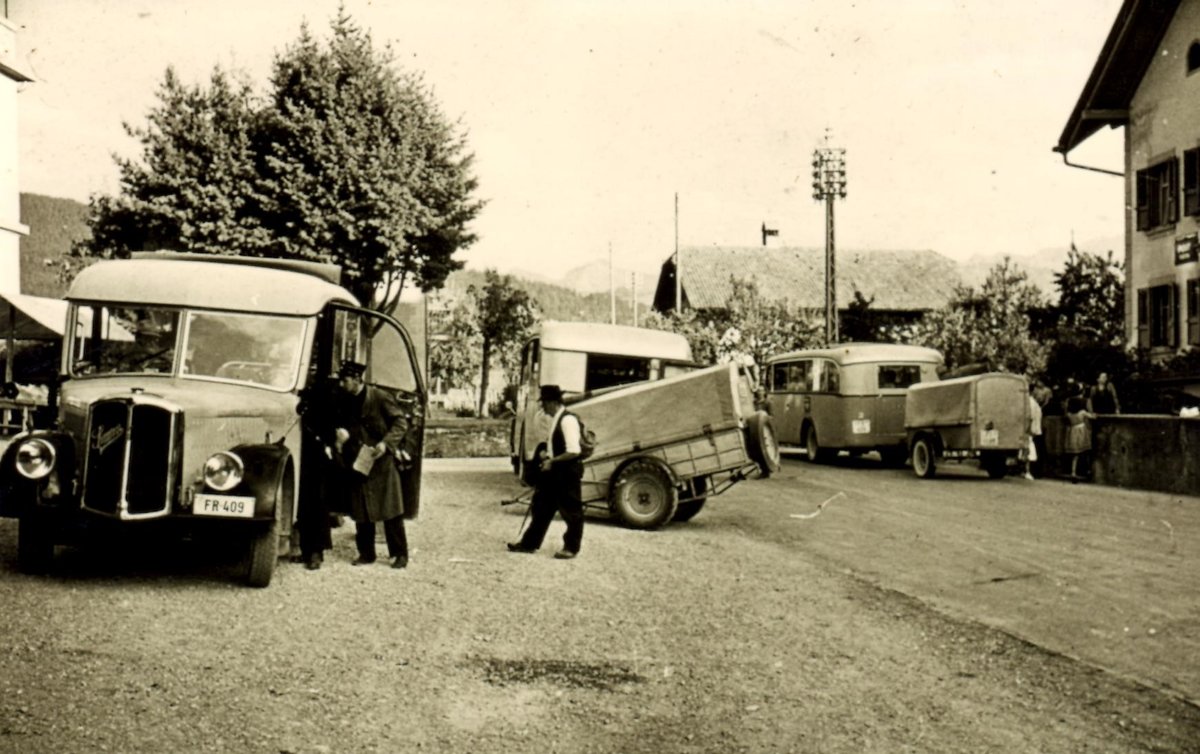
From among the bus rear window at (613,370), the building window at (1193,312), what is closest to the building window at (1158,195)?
the building window at (1193,312)

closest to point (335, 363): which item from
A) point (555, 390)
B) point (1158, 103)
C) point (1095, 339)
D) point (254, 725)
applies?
point (555, 390)

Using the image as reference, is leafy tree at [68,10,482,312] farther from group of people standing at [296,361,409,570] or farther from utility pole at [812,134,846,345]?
group of people standing at [296,361,409,570]

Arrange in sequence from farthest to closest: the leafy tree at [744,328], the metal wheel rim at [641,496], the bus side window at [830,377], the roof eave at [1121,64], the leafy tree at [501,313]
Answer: the leafy tree at [501,313], the leafy tree at [744,328], the roof eave at [1121,64], the bus side window at [830,377], the metal wheel rim at [641,496]

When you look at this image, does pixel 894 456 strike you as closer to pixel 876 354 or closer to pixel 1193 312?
pixel 876 354

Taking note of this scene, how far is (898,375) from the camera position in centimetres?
2711

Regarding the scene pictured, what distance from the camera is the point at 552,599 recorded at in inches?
387

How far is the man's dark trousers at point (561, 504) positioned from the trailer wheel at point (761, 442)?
330 cm

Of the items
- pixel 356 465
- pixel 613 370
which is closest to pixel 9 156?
pixel 613 370

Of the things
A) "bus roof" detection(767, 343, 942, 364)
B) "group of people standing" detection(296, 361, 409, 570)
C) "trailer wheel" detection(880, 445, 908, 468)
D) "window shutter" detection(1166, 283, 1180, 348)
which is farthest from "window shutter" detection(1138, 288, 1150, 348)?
"group of people standing" detection(296, 361, 409, 570)

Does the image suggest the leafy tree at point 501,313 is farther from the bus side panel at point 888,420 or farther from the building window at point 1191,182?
the building window at point 1191,182

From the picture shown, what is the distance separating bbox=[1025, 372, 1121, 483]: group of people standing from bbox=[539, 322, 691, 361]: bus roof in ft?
22.4

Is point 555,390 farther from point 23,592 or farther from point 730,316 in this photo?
point 730,316

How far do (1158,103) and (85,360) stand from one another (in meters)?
25.7

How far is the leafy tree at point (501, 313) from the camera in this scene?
67.1 meters
